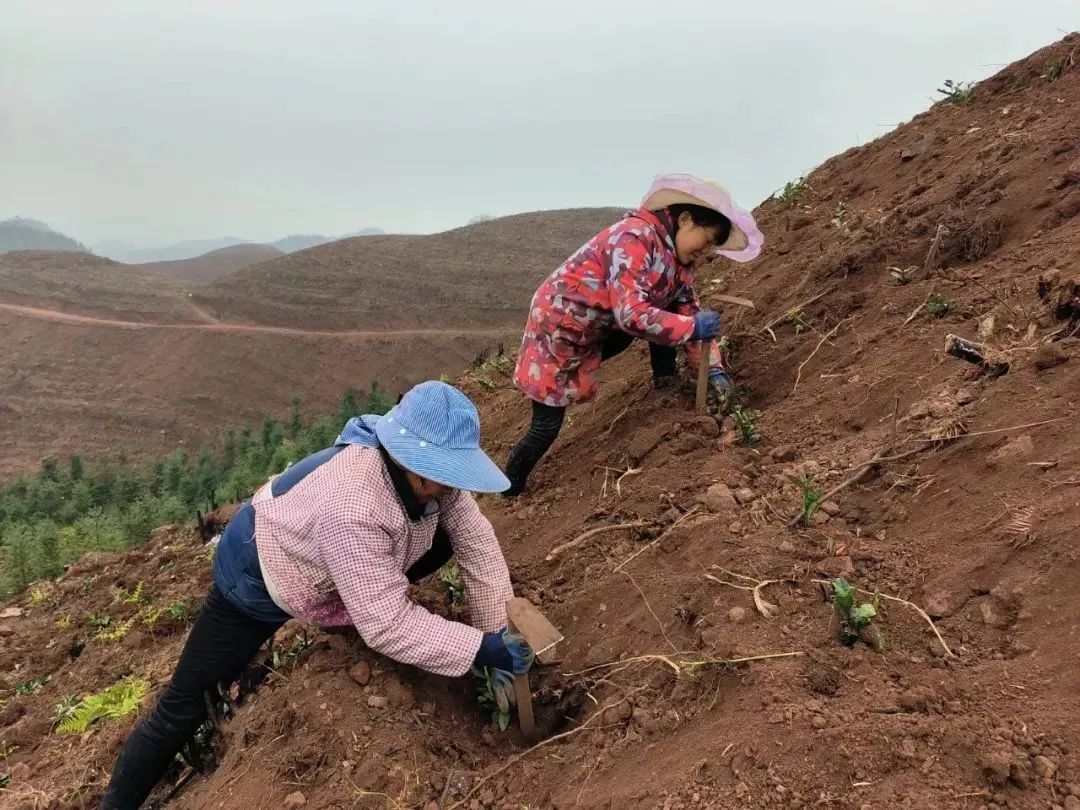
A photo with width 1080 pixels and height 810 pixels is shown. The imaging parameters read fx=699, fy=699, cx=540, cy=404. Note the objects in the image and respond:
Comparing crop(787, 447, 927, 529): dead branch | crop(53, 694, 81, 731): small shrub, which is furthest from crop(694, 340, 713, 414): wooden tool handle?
crop(53, 694, 81, 731): small shrub

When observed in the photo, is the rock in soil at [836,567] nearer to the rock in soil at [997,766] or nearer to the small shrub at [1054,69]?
the rock in soil at [997,766]

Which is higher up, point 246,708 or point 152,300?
point 152,300

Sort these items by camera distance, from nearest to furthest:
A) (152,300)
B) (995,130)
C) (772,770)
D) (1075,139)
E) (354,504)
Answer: (772,770), (354,504), (1075,139), (995,130), (152,300)

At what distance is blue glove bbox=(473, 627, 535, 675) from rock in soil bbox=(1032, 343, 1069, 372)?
1.97m

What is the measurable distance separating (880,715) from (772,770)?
278mm

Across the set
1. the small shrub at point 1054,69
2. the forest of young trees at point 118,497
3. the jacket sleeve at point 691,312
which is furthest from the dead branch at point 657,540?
the forest of young trees at point 118,497

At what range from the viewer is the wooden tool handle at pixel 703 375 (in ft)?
10.8

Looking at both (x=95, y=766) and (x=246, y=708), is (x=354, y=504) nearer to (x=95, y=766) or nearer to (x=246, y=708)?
(x=246, y=708)

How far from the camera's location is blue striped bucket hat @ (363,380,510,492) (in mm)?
2006

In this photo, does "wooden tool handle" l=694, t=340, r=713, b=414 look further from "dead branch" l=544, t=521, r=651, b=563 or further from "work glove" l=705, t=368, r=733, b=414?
"dead branch" l=544, t=521, r=651, b=563

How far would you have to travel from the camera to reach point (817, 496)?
2.38 metres

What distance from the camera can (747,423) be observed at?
316 centimetres

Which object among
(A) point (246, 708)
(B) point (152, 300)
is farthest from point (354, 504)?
(B) point (152, 300)

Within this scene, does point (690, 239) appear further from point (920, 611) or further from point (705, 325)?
point (920, 611)
